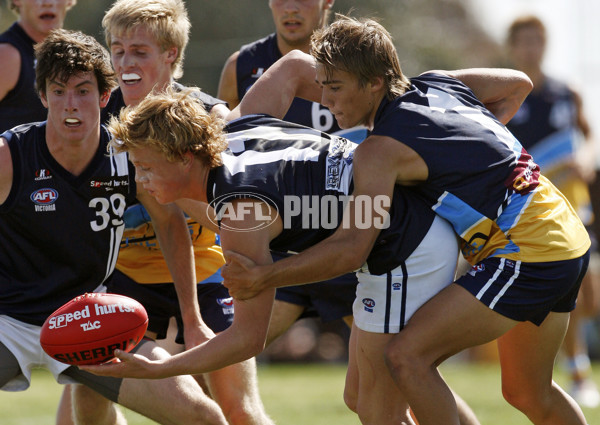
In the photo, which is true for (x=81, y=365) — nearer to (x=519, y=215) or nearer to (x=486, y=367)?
(x=519, y=215)

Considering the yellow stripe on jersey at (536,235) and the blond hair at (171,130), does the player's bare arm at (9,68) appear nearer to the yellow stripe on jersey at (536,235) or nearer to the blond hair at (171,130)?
the blond hair at (171,130)

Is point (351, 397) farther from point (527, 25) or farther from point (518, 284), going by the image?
point (527, 25)

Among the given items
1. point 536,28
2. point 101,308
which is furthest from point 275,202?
point 536,28

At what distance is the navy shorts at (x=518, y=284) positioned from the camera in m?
3.70

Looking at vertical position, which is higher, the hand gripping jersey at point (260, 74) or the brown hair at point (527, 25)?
the hand gripping jersey at point (260, 74)

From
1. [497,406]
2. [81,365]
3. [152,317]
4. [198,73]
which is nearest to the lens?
[81,365]

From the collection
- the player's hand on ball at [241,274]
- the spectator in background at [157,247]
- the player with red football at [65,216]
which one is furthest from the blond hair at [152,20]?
the player's hand on ball at [241,274]

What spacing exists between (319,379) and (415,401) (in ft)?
23.8

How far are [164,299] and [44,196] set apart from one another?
1.01 meters

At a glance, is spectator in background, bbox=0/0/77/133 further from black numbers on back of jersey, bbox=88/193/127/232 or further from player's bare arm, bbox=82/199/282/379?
player's bare arm, bbox=82/199/282/379

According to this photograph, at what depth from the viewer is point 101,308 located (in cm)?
384

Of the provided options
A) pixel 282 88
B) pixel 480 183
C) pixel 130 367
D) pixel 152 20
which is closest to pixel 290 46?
pixel 152 20

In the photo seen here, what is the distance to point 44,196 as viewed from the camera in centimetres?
421

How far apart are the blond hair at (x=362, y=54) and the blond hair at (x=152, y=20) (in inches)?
51.1
